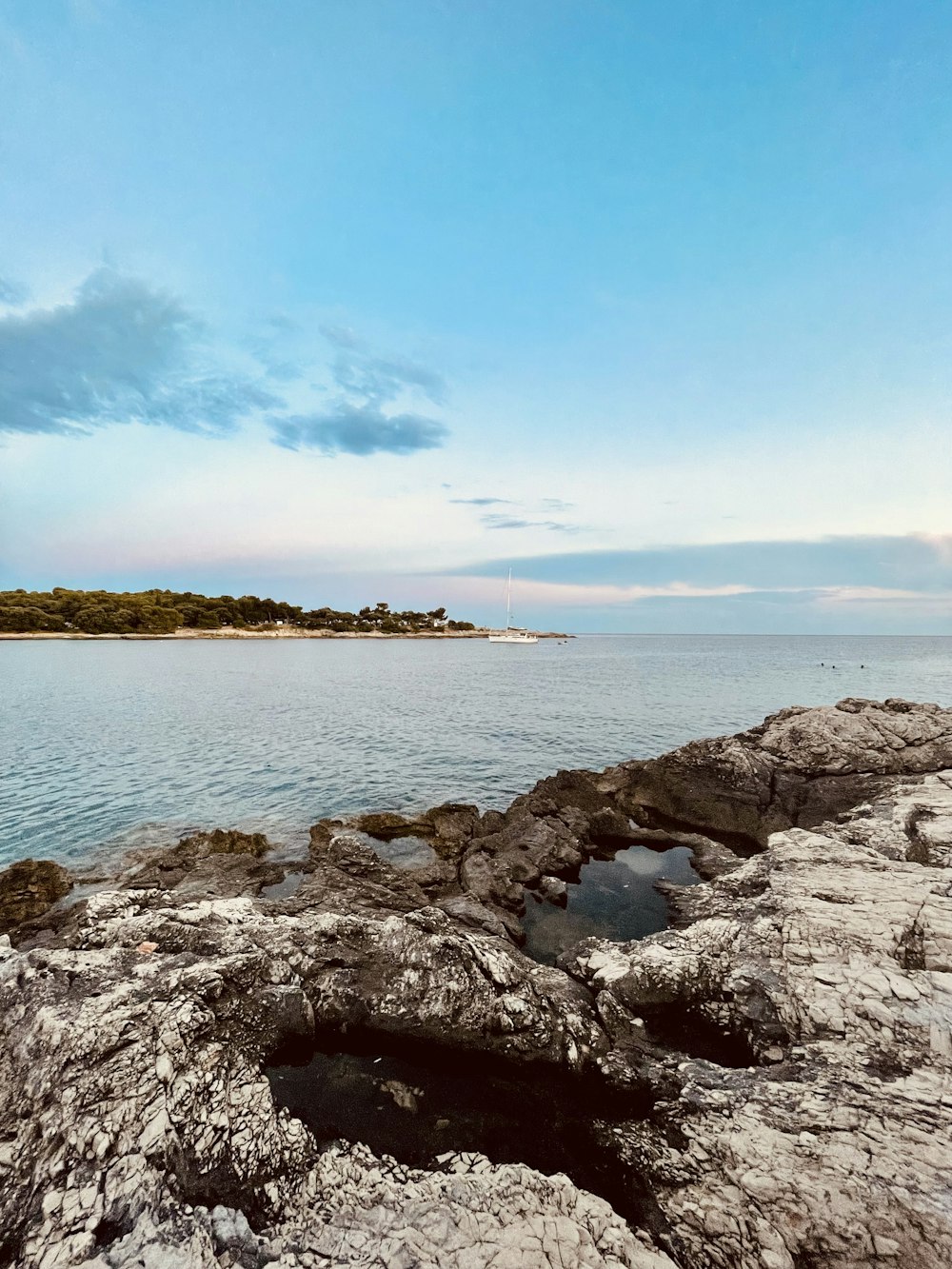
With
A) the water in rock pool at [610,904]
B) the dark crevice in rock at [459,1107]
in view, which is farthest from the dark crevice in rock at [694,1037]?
the water in rock pool at [610,904]

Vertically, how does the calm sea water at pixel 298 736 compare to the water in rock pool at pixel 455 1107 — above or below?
below

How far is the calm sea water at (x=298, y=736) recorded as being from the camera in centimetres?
2286

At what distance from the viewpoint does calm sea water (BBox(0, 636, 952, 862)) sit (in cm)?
2286

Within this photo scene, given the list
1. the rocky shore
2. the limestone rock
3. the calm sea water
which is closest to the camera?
the rocky shore

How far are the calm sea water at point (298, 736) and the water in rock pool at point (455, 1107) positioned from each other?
40.4 feet

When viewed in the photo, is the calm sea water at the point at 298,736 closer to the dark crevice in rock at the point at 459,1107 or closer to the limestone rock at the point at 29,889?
the limestone rock at the point at 29,889

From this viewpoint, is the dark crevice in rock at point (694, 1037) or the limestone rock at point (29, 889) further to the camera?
the limestone rock at point (29, 889)

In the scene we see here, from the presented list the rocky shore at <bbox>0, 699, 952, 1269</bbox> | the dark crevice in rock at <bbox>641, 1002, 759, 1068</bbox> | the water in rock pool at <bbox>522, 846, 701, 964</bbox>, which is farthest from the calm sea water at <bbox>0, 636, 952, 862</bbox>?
the dark crevice in rock at <bbox>641, 1002, 759, 1068</bbox>

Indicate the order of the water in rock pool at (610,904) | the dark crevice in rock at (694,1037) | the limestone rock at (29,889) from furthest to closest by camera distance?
the limestone rock at (29,889)
the water in rock pool at (610,904)
the dark crevice in rock at (694,1037)

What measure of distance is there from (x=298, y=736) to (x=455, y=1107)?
33.0 m

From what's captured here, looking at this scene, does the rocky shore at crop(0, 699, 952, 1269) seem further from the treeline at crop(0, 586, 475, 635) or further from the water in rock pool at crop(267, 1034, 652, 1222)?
the treeline at crop(0, 586, 475, 635)

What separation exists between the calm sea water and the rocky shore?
9.01 metres

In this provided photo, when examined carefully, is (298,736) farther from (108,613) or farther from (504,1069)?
(108,613)

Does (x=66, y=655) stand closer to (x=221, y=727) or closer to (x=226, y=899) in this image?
(x=221, y=727)
